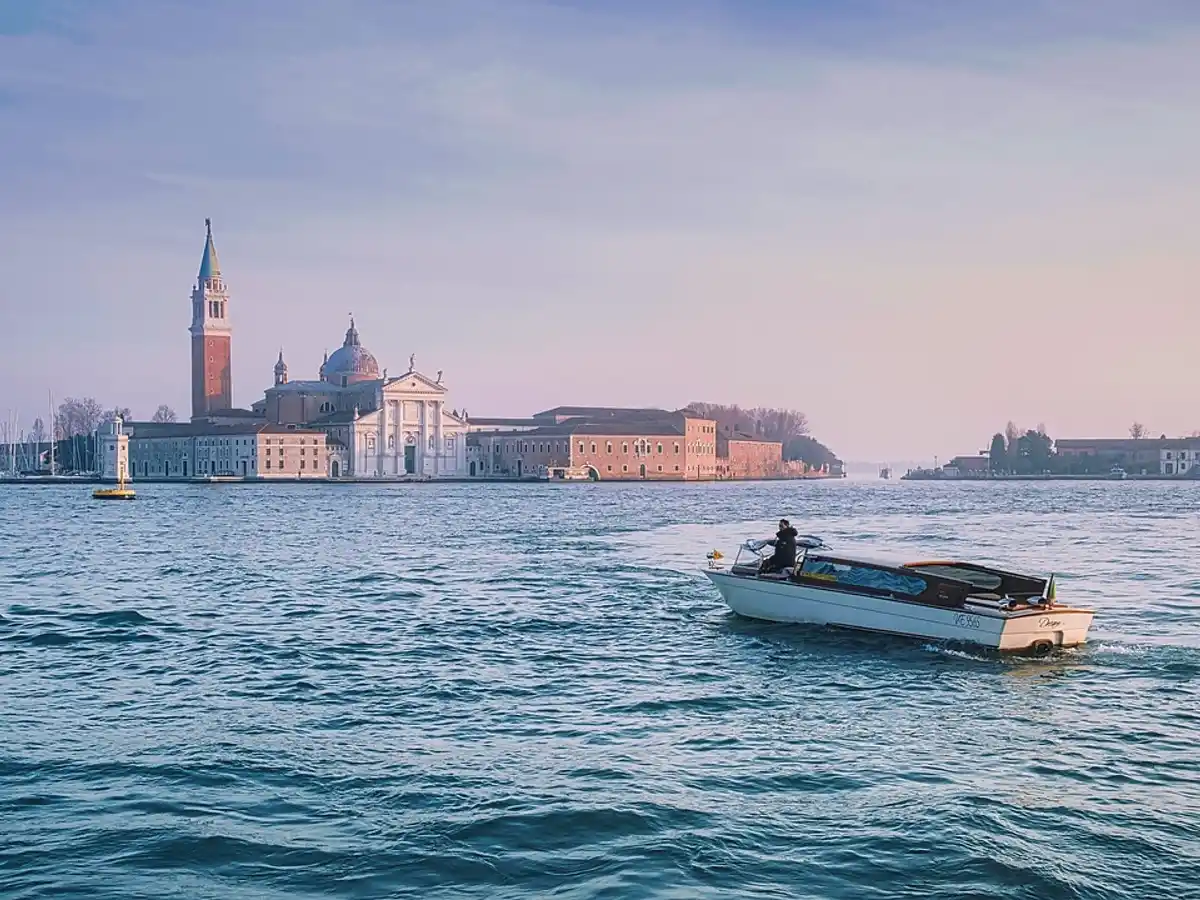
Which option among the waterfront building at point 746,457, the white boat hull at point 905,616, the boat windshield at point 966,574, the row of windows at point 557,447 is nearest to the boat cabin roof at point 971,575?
the boat windshield at point 966,574

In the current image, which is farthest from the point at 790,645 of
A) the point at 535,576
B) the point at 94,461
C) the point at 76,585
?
the point at 94,461

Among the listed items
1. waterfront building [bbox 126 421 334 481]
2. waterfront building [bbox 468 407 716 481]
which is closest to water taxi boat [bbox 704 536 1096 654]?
waterfront building [bbox 126 421 334 481]

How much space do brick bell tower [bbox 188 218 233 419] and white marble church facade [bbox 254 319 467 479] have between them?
17.6ft

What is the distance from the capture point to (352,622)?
806 inches

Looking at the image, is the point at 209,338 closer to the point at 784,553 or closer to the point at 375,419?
the point at 375,419

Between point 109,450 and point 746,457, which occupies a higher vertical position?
point 109,450

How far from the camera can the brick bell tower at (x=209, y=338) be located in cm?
13600

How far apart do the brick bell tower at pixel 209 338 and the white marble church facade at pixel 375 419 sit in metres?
5.36

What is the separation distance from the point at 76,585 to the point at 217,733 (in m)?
15.7

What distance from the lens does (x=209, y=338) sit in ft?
447

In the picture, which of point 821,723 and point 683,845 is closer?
point 683,845

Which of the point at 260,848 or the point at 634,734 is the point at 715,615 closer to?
the point at 634,734

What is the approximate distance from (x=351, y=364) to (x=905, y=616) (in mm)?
130194

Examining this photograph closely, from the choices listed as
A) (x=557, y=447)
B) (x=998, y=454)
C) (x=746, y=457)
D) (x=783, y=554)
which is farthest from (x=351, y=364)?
(x=783, y=554)
